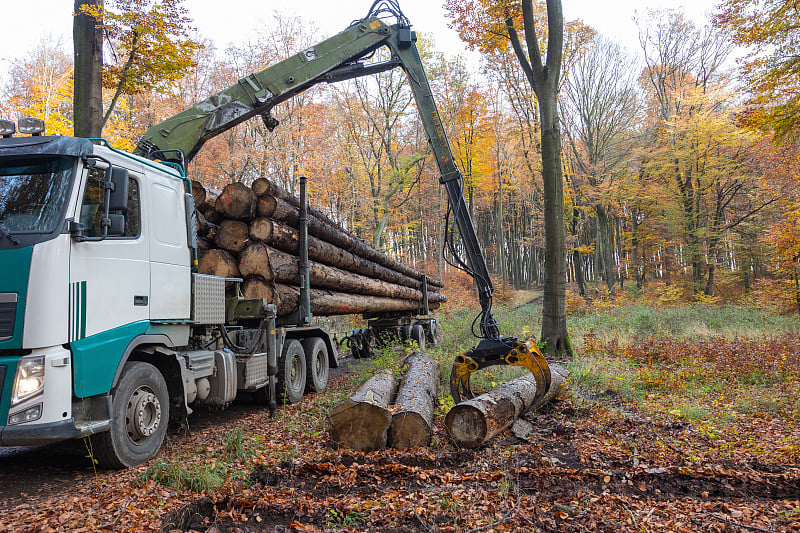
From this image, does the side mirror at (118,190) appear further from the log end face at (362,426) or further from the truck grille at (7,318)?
the log end face at (362,426)

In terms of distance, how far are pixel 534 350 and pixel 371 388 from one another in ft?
6.78

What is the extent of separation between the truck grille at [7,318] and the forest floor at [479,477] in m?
1.30

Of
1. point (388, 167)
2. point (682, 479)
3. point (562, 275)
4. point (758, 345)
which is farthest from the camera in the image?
point (388, 167)

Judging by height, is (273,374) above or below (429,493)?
above

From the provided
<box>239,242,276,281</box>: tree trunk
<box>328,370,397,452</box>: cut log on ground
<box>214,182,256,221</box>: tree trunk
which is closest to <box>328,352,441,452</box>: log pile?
<box>328,370,397,452</box>: cut log on ground

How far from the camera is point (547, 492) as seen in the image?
386 centimetres

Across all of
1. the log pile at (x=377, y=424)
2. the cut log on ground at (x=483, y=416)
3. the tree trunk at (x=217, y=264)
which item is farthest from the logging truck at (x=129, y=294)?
the log pile at (x=377, y=424)

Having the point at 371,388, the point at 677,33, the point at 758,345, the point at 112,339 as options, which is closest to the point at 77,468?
the point at 112,339

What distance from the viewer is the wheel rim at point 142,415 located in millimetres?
4641

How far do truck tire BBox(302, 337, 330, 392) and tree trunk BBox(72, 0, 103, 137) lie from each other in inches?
215

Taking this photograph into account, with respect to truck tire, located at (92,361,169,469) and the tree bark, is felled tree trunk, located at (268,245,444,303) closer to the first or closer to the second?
truck tire, located at (92,361,169,469)

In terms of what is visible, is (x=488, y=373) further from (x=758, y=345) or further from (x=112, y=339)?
(x=758, y=345)

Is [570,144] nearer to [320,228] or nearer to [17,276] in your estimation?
[320,228]

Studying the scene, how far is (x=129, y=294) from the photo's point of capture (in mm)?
4742
